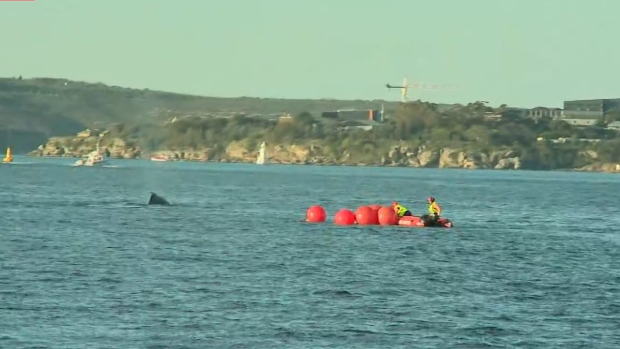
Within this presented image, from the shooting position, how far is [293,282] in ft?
157

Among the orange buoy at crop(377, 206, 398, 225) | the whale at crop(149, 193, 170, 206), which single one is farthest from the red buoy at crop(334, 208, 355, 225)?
the whale at crop(149, 193, 170, 206)

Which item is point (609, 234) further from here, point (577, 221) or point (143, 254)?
point (143, 254)

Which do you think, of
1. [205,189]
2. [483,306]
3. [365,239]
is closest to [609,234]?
[365,239]

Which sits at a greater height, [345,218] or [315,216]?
[345,218]

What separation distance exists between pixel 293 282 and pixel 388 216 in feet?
99.0

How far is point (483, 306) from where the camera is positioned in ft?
142

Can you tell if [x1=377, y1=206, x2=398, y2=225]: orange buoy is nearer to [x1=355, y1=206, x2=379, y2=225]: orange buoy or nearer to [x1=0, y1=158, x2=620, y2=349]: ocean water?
[x1=355, y1=206, x2=379, y2=225]: orange buoy

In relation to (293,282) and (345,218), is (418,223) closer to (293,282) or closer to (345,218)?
(345,218)

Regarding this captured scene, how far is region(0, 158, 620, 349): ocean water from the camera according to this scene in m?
36.8

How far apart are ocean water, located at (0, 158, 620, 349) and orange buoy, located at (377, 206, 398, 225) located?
103 centimetres

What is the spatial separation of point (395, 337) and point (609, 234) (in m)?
46.0

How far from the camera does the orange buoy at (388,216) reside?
77.7 metres

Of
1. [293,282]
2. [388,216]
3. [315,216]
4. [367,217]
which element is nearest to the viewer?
[293,282]

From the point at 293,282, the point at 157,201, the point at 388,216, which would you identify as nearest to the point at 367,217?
the point at 388,216
